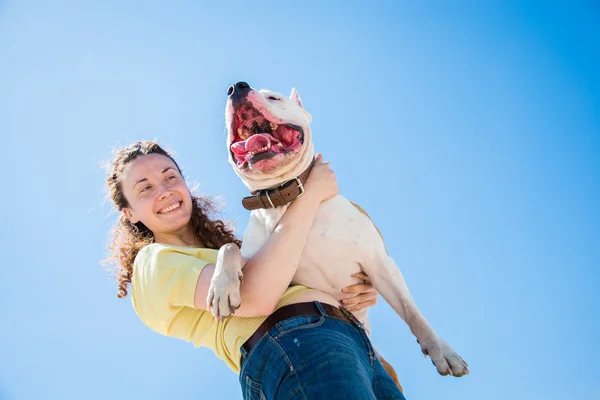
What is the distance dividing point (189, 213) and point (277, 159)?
0.74 metres

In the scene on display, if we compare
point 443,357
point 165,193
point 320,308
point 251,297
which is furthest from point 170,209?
point 443,357

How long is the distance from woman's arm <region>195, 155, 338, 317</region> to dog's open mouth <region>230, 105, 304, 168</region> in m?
0.33

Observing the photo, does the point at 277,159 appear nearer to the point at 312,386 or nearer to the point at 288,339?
the point at 288,339

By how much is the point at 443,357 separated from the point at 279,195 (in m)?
1.18

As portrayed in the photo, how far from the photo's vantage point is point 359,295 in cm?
332

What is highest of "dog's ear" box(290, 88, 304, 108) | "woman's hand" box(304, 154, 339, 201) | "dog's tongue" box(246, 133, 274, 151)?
"dog's ear" box(290, 88, 304, 108)

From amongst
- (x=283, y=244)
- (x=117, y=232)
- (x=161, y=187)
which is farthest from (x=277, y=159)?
(x=117, y=232)

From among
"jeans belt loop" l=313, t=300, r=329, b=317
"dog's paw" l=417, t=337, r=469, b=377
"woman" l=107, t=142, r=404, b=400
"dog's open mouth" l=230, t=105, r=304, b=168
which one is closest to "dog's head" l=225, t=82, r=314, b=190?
"dog's open mouth" l=230, t=105, r=304, b=168

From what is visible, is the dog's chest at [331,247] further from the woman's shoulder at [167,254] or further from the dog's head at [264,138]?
the woman's shoulder at [167,254]

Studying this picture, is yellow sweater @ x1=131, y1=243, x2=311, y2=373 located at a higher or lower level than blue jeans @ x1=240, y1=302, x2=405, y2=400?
higher

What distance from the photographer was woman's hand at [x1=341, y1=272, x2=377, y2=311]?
10.8 feet

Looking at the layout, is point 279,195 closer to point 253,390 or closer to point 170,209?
point 170,209

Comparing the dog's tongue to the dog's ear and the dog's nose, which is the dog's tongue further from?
the dog's ear

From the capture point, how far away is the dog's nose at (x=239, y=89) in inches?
134
